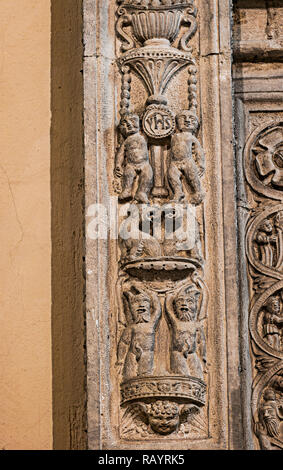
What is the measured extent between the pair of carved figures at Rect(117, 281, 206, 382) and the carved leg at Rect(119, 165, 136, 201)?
24 centimetres

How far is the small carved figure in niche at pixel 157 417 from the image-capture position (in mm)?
3242

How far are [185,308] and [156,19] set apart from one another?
834 millimetres

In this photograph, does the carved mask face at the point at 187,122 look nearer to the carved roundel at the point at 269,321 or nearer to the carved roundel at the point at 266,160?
the carved roundel at the point at 266,160

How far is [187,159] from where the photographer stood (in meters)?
3.41

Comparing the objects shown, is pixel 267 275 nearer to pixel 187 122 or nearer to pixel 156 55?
pixel 187 122

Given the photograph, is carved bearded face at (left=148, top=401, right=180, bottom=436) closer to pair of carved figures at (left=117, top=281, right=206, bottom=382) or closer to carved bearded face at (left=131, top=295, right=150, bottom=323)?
pair of carved figures at (left=117, top=281, right=206, bottom=382)

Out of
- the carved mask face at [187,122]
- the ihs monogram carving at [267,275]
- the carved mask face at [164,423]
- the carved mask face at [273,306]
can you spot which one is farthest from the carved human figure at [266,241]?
the carved mask face at [164,423]

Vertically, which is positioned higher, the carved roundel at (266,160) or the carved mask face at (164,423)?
the carved roundel at (266,160)

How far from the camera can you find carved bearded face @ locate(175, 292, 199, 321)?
3.32 m

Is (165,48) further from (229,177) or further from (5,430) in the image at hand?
(5,430)

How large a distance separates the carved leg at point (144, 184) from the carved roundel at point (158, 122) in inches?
4.0
